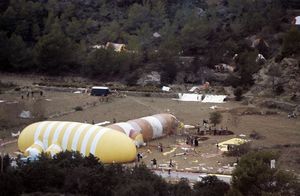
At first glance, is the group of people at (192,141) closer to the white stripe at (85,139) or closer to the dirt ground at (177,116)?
the dirt ground at (177,116)

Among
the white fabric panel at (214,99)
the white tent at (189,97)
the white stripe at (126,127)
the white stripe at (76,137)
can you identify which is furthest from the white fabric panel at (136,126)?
the white tent at (189,97)

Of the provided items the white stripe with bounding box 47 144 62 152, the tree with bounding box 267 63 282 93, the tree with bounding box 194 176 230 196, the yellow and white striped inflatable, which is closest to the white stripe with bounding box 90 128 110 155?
the yellow and white striped inflatable

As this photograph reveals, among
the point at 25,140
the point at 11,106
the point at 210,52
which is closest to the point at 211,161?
the point at 25,140

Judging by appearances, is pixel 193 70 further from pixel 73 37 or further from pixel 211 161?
pixel 211 161

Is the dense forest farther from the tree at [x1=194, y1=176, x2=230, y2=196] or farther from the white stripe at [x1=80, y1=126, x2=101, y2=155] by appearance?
the tree at [x1=194, y1=176, x2=230, y2=196]

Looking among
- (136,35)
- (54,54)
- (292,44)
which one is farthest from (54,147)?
(136,35)

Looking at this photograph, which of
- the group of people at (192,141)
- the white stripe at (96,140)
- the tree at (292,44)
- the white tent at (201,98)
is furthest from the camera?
the tree at (292,44)
